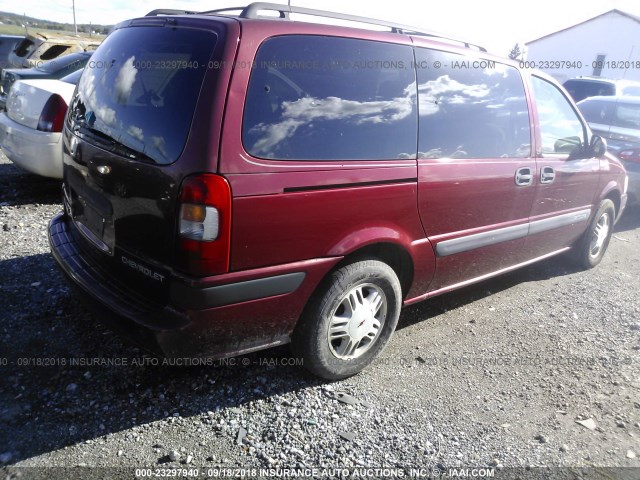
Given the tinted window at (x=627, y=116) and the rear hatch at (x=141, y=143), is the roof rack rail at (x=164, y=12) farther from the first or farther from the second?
the tinted window at (x=627, y=116)

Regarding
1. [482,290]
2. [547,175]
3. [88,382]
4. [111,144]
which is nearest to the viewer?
[111,144]

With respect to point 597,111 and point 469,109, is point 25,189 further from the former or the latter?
point 597,111

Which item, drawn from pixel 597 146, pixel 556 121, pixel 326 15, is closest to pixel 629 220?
pixel 597 146

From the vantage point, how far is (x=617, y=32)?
3381 cm

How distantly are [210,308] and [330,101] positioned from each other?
1.16 meters

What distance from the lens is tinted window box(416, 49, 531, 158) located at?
9.60 feet

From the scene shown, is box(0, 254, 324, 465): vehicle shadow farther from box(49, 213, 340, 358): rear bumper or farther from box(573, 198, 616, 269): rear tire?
box(573, 198, 616, 269): rear tire

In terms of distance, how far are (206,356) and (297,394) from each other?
660mm

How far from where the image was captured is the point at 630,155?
677 cm

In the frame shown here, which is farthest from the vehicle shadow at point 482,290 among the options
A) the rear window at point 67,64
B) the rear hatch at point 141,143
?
the rear window at point 67,64

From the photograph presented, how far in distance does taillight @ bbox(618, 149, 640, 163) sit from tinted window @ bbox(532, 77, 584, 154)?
3.09 meters

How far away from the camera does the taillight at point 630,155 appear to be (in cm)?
673

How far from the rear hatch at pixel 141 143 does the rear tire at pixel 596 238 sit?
406cm

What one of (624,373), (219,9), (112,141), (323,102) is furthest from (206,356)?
(624,373)
